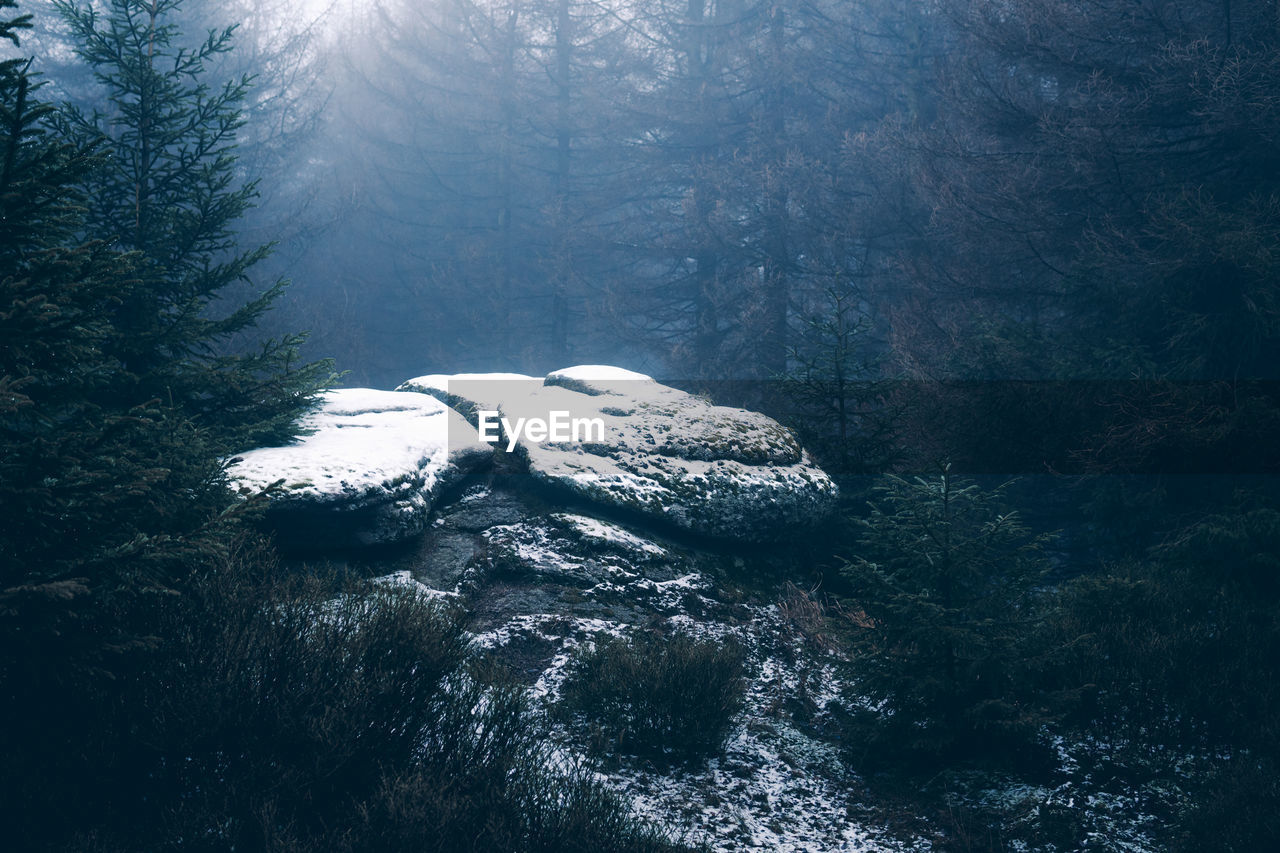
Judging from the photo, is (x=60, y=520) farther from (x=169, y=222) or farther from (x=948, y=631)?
(x=948, y=631)

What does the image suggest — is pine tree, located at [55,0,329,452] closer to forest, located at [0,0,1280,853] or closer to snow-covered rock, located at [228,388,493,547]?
forest, located at [0,0,1280,853]

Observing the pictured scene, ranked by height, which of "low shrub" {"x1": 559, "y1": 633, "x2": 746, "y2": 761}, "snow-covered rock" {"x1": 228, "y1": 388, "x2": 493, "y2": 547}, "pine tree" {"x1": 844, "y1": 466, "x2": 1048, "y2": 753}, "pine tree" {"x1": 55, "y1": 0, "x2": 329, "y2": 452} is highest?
"pine tree" {"x1": 55, "y1": 0, "x2": 329, "y2": 452}

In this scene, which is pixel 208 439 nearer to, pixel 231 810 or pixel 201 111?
pixel 201 111

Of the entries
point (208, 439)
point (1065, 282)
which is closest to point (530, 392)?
point (208, 439)

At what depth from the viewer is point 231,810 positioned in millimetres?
2766

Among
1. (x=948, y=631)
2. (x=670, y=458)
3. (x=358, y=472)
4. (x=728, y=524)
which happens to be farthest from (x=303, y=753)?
(x=670, y=458)

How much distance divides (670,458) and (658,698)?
287cm

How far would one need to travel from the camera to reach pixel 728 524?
6500 millimetres

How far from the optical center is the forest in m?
2.88

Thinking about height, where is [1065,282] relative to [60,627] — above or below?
above

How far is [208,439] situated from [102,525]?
2.15 metres

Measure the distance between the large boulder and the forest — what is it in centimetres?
5

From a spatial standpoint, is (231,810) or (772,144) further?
(772,144)

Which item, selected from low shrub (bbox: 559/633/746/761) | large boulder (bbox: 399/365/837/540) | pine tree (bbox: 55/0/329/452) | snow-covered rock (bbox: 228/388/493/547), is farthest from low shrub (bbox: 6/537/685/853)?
large boulder (bbox: 399/365/837/540)
